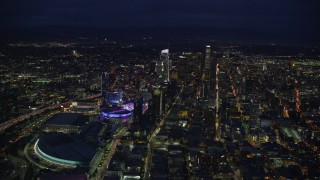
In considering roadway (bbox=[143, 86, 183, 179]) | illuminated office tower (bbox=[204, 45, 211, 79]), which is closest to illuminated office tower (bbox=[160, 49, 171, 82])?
illuminated office tower (bbox=[204, 45, 211, 79])

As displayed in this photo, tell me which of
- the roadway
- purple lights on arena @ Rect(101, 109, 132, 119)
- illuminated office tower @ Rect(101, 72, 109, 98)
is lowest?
the roadway

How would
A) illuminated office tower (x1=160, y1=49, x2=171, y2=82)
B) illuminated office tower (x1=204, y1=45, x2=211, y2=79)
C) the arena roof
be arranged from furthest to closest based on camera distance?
illuminated office tower (x1=204, y1=45, x2=211, y2=79) → illuminated office tower (x1=160, y1=49, x2=171, y2=82) → the arena roof

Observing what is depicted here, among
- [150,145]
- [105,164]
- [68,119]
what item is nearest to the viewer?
[105,164]

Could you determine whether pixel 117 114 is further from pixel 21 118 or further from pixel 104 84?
pixel 104 84

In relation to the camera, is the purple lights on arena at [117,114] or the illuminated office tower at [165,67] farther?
the illuminated office tower at [165,67]

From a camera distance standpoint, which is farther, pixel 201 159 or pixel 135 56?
pixel 135 56

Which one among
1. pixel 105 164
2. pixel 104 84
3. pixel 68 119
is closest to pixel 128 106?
pixel 68 119

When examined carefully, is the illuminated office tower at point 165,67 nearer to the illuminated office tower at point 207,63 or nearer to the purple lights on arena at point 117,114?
the illuminated office tower at point 207,63

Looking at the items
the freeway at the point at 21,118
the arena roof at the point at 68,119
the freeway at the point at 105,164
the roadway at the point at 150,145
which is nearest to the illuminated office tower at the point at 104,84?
the freeway at the point at 21,118

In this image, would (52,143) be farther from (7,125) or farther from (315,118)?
(315,118)

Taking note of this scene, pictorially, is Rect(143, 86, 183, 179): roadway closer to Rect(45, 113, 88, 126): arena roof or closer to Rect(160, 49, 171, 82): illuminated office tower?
Rect(45, 113, 88, 126): arena roof

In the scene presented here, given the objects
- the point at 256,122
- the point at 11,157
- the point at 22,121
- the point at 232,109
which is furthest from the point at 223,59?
the point at 11,157
